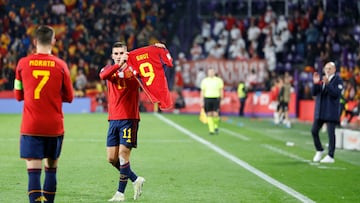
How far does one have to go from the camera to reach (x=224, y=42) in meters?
42.5

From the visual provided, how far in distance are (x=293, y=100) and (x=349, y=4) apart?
7.41 meters

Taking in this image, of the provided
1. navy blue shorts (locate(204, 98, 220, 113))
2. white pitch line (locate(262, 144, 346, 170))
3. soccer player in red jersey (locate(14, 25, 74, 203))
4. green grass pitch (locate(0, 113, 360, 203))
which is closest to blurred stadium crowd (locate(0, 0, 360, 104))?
navy blue shorts (locate(204, 98, 220, 113))

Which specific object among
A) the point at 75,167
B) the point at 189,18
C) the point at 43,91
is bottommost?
the point at 75,167

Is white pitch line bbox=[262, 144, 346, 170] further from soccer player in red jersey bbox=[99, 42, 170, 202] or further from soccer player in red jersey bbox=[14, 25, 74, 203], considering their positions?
soccer player in red jersey bbox=[14, 25, 74, 203]

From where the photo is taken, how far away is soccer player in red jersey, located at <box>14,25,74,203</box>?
364 inches

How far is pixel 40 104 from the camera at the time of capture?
30.6 feet

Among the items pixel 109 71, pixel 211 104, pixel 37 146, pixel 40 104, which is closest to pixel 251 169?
pixel 109 71

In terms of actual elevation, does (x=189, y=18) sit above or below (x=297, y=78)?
above

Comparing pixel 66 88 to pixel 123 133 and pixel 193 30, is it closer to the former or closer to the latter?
pixel 123 133

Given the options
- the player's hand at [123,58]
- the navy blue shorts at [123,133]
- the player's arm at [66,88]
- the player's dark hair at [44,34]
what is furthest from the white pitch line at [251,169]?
the player's dark hair at [44,34]

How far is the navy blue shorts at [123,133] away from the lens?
1204 centimetres

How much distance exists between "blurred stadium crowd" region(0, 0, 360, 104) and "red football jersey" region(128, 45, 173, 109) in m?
28.1

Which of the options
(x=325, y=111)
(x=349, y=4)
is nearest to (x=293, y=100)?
(x=349, y=4)

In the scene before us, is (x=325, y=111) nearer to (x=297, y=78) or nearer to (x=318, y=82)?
(x=318, y=82)
